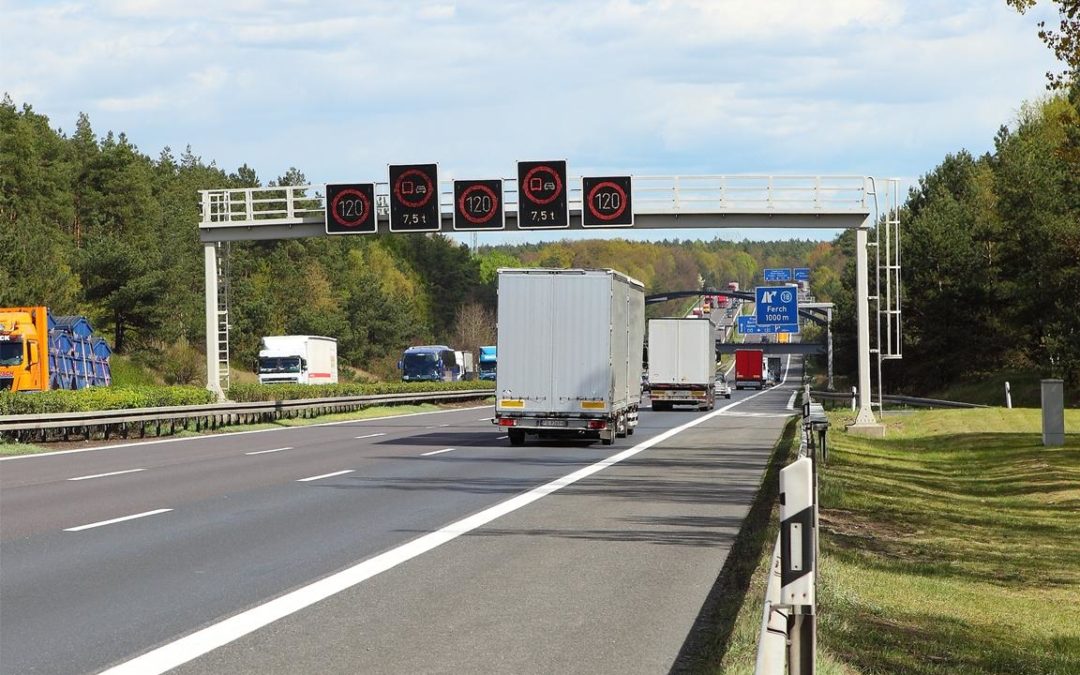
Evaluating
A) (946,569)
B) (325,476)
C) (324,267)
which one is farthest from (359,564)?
(324,267)

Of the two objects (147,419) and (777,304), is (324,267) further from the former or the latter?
(147,419)

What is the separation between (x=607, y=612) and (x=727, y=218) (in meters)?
34.8

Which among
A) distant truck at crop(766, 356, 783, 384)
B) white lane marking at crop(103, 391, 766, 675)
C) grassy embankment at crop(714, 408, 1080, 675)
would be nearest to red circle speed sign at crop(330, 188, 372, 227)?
grassy embankment at crop(714, 408, 1080, 675)

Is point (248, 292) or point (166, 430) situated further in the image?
point (248, 292)

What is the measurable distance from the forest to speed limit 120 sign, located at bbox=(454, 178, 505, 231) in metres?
→ 20.3

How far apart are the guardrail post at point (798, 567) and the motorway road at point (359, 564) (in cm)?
235

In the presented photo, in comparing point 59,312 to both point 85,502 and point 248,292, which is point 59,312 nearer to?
point 248,292

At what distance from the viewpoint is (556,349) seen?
30484mm

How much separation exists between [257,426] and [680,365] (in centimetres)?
2146

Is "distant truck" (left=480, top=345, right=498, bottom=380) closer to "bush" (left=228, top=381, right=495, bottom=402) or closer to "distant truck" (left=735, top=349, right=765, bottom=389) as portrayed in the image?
"distant truck" (left=735, top=349, right=765, bottom=389)

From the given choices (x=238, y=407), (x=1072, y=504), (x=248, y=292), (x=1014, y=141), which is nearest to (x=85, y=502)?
(x=1072, y=504)

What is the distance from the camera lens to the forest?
231 ft

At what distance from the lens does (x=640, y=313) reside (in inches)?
1415

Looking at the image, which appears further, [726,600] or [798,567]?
[726,600]
